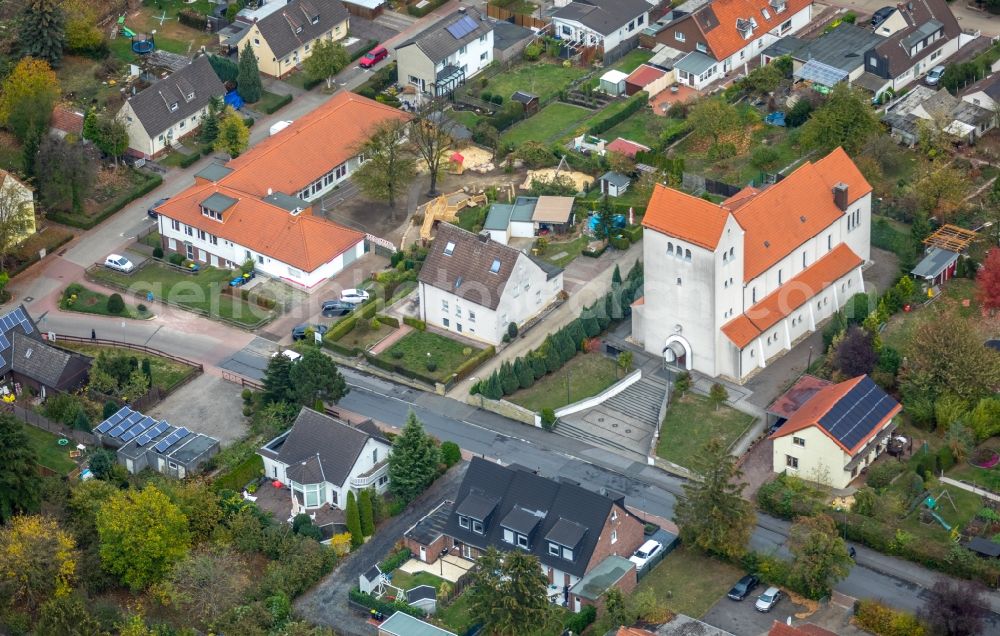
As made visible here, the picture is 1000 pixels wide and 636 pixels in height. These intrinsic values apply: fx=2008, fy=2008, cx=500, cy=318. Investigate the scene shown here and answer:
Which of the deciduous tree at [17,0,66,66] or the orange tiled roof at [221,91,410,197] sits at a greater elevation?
the deciduous tree at [17,0,66,66]

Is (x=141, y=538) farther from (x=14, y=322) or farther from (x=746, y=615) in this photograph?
(x=746, y=615)

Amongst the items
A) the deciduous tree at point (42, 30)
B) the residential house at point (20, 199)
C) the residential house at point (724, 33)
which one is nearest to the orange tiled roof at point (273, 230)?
the residential house at point (20, 199)

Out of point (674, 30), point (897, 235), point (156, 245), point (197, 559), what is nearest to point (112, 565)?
point (197, 559)

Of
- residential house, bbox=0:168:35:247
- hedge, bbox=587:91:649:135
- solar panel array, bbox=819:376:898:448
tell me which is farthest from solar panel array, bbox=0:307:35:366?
solar panel array, bbox=819:376:898:448

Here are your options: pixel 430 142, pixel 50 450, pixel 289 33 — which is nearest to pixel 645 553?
pixel 50 450

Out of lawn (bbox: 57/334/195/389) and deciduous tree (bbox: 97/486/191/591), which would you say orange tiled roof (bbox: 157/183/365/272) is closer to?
lawn (bbox: 57/334/195/389)

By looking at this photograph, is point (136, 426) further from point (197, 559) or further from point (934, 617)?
point (934, 617)
